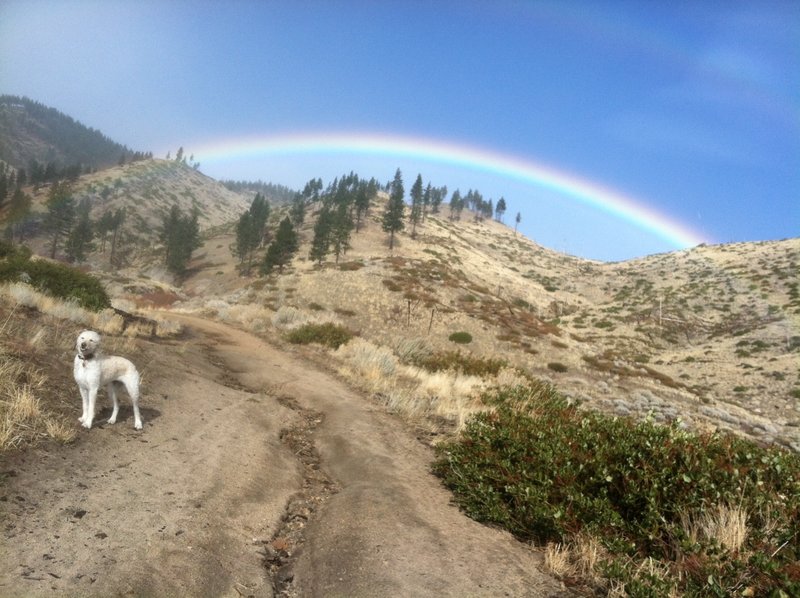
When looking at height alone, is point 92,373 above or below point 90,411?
above

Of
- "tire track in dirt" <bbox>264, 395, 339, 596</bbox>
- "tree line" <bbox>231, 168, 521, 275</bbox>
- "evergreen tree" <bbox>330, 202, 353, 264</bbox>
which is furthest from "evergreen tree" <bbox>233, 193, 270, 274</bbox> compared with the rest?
"tire track in dirt" <bbox>264, 395, 339, 596</bbox>

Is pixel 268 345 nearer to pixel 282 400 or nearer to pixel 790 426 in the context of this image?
pixel 282 400

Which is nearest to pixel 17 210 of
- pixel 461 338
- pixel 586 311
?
pixel 461 338

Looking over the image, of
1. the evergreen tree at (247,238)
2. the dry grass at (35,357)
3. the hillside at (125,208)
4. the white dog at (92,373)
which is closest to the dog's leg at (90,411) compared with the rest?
the white dog at (92,373)

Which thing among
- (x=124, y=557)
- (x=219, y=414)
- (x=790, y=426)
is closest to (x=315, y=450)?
(x=219, y=414)

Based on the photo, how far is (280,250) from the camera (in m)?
78.2

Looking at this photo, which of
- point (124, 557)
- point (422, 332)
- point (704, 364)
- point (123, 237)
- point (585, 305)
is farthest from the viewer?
point (123, 237)

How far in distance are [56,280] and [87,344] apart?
1570 cm

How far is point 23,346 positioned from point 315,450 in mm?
5912

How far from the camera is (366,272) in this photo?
52.3 m

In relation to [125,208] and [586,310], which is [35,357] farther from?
[125,208]

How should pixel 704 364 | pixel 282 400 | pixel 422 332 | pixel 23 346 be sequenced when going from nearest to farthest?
pixel 23 346 → pixel 282 400 → pixel 422 332 → pixel 704 364

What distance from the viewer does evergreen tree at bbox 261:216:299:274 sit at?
7588 centimetres

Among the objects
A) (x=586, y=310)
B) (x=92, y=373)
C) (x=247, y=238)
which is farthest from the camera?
(x=247, y=238)
